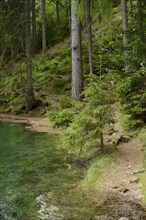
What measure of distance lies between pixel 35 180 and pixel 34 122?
29.7 feet

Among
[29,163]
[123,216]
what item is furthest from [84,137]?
[123,216]

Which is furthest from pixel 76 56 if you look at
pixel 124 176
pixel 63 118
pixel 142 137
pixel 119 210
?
pixel 119 210

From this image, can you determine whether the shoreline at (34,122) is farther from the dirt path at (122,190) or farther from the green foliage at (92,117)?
the dirt path at (122,190)

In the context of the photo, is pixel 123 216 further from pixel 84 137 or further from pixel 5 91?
pixel 5 91

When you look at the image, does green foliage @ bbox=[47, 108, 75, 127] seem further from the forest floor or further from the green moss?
the green moss

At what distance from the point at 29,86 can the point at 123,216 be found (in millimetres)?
14981

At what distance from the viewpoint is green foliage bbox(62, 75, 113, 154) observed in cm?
872

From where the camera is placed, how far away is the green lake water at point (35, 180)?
6.20m

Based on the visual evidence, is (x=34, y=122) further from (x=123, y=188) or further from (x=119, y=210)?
(x=119, y=210)

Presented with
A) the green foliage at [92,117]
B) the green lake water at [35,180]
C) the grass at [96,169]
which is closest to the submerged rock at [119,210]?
the green lake water at [35,180]

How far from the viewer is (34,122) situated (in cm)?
1686

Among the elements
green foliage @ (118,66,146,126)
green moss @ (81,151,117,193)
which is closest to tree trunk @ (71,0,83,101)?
green foliage @ (118,66,146,126)

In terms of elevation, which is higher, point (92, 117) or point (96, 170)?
point (92, 117)

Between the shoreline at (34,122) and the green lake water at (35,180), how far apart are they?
6.27ft
